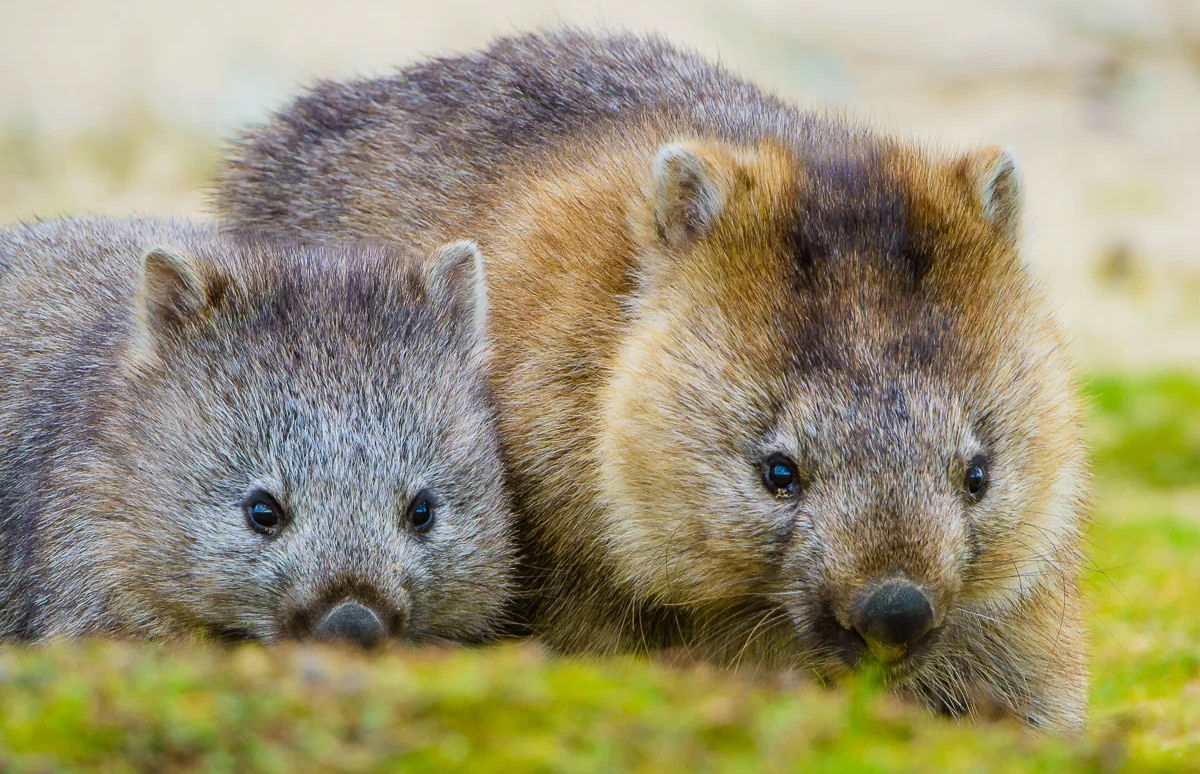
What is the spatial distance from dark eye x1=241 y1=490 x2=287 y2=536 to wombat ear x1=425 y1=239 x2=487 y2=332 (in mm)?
1193

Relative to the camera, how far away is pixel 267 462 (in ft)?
18.0

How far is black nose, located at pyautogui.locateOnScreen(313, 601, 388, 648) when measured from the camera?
505 cm

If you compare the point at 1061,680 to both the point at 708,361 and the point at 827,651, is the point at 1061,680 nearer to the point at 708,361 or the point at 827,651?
the point at 827,651

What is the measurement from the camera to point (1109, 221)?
722 inches

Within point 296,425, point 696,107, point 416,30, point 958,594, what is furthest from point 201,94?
point 958,594

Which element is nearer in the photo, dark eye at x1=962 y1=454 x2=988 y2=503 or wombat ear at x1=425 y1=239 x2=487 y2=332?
dark eye at x1=962 y1=454 x2=988 y2=503

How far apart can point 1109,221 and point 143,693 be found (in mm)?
16578

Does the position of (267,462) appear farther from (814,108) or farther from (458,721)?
(814,108)

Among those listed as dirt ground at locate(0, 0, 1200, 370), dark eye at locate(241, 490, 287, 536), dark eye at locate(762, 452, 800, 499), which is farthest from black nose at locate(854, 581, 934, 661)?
dirt ground at locate(0, 0, 1200, 370)

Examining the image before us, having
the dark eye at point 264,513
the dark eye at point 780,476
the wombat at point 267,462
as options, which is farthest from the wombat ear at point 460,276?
the dark eye at point 780,476

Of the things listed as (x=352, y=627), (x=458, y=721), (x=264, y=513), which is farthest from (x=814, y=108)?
(x=458, y=721)

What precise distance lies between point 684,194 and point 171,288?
6.58 feet

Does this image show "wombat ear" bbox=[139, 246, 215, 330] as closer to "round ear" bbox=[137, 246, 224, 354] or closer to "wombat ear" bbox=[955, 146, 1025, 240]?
"round ear" bbox=[137, 246, 224, 354]

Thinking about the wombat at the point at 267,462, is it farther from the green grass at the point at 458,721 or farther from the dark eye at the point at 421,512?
the green grass at the point at 458,721
